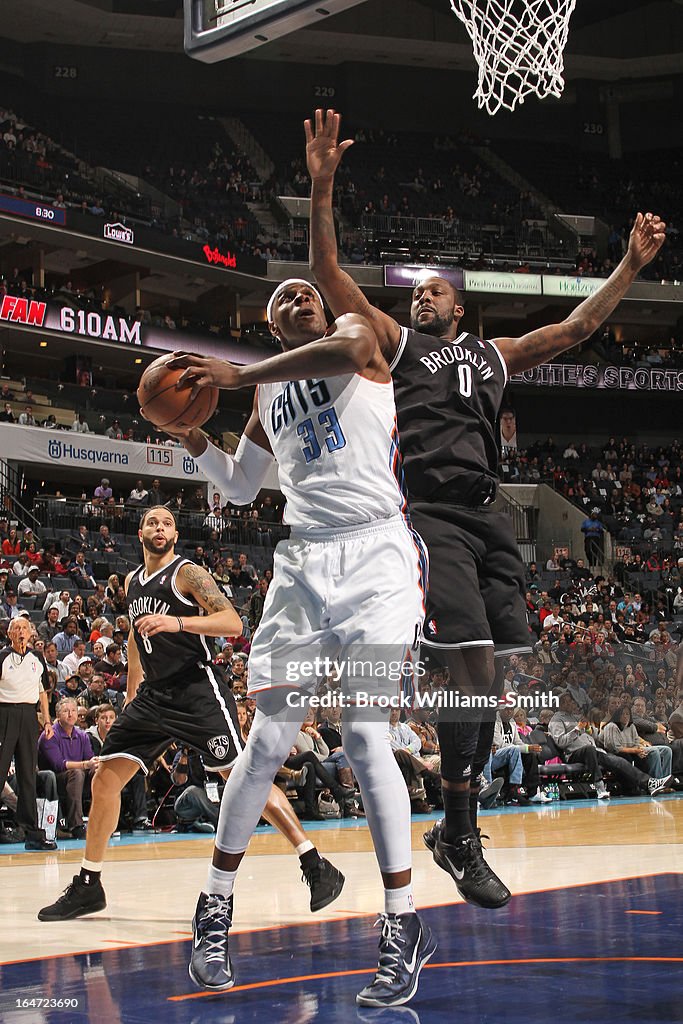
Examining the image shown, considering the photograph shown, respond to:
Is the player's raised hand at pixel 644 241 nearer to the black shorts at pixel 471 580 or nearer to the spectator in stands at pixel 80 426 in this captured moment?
the black shorts at pixel 471 580

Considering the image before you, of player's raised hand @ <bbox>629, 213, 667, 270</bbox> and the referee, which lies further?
the referee

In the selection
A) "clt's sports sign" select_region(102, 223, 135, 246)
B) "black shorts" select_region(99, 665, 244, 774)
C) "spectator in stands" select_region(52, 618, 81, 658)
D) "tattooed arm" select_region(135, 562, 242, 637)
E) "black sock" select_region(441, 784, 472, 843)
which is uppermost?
"clt's sports sign" select_region(102, 223, 135, 246)

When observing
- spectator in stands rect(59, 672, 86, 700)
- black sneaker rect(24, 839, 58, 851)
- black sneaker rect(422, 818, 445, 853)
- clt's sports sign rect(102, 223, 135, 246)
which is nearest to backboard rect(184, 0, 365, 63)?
black sneaker rect(422, 818, 445, 853)

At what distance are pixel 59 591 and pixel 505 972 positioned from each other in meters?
14.2

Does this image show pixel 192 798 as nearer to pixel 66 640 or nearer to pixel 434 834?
pixel 66 640

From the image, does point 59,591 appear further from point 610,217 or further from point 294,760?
point 610,217

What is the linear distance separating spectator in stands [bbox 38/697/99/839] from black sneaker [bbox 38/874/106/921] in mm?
4824

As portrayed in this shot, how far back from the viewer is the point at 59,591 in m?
17.6

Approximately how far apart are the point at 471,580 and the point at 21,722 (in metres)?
6.07

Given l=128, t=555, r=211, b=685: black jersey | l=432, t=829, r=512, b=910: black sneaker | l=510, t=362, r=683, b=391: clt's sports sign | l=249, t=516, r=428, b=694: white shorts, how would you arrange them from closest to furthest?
l=249, t=516, r=428, b=694: white shorts < l=432, t=829, r=512, b=910: black sneaker < l=128, t=555, r=211, b=685: black jersey < l=510, t=362, r=683, b=391: clt's sports sign

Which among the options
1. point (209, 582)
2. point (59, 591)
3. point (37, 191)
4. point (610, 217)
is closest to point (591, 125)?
point (610, 217)

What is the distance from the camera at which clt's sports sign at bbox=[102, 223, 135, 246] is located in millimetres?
29766

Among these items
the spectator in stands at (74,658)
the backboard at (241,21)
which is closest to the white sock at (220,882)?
the backboard at (241,21)

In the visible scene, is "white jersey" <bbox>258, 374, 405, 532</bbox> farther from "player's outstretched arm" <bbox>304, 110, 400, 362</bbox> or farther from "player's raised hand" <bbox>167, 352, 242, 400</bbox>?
"player's outstretched arm" <bbox>304, 110, 400, 362</bbox>
